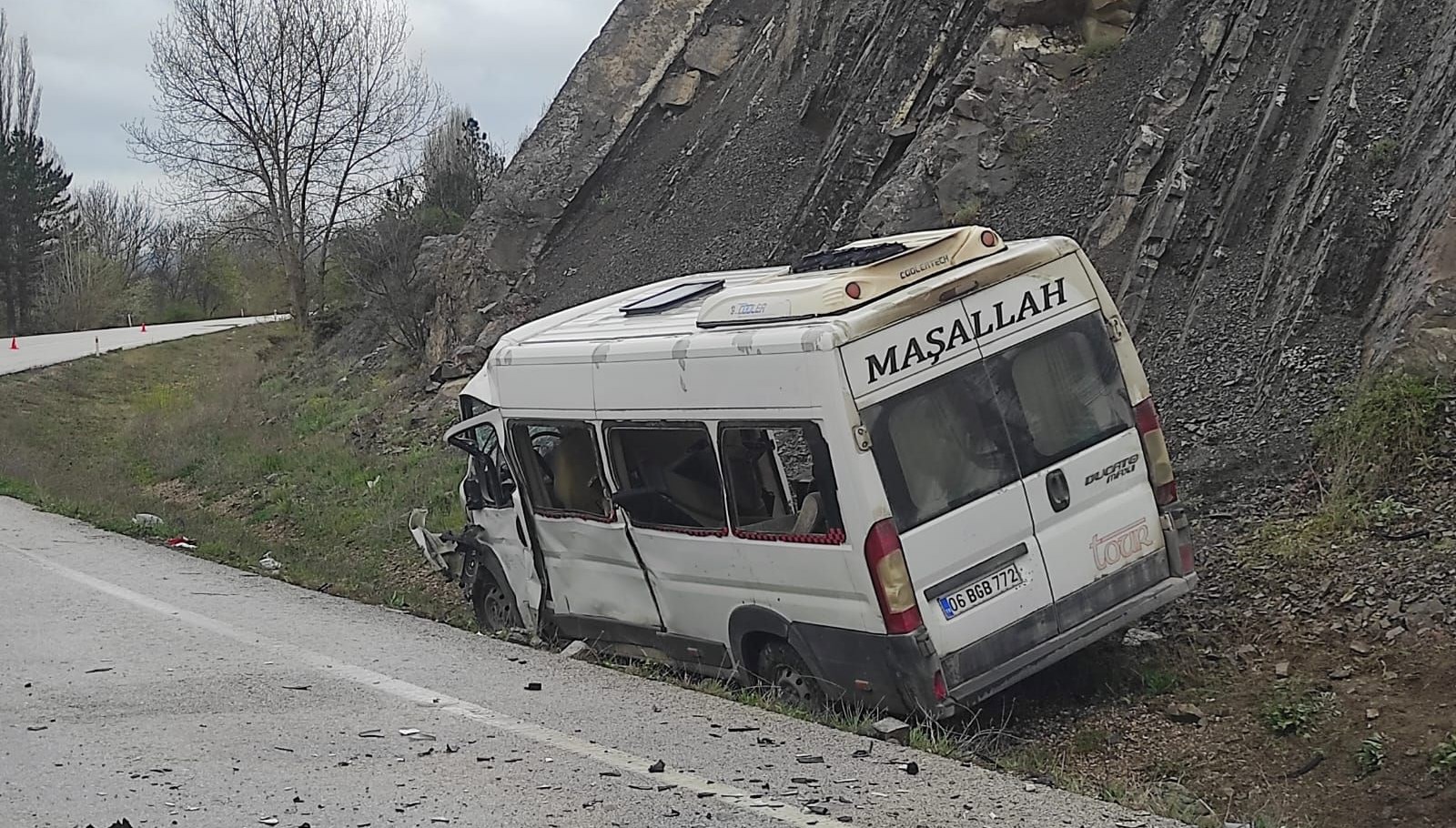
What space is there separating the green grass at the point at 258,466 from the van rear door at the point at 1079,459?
17.2ft

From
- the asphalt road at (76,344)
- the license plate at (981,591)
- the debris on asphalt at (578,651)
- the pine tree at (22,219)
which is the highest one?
the pine tree at (22,219)

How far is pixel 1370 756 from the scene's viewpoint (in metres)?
6.40

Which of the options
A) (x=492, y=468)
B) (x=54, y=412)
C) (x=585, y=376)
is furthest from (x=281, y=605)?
(x=54, y=412)

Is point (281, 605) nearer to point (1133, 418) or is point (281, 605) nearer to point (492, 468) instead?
point (492, 468)

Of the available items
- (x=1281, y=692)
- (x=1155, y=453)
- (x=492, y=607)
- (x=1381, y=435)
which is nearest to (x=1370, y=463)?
(x=1381, y=435)

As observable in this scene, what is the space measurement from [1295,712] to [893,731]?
2.11 meters

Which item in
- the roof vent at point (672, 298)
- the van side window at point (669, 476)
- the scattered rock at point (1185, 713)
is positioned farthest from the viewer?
the roof vent at point (672, 298)

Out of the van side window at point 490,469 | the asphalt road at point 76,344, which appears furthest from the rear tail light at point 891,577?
the asphalt road at point 76,344

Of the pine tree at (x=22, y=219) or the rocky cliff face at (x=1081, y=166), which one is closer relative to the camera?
the rocky cliff face at (x=1081, y=166)

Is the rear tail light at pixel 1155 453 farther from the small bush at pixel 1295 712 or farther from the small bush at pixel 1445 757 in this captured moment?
the small bush at pixel 1445 757

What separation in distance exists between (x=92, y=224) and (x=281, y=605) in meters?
87.0

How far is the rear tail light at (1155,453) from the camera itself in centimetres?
782

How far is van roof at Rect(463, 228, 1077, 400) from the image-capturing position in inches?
278

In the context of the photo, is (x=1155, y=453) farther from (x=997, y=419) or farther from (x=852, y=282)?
(x=852, y=282)
